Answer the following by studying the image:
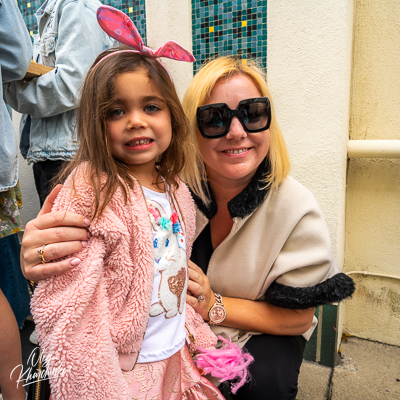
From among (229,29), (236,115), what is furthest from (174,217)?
(229,29)

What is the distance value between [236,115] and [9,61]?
1139mm

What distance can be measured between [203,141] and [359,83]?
1433 millimetres

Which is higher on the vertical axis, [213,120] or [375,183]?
[213,120]

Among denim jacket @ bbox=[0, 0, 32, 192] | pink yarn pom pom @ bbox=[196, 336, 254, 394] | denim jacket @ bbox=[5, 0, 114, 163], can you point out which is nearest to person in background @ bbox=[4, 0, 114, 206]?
denim jacket @ bbox=[5, 0, 114, 163]

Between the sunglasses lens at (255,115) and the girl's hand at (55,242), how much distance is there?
801 mm

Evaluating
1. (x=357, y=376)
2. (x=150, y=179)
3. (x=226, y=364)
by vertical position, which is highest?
(x=150, y=179)

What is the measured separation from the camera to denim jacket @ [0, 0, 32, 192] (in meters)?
1.56

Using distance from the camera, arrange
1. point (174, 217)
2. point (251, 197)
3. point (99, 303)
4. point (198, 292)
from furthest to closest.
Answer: point (251, 197), point (198, 292), point (174, 217), point (99, 303)

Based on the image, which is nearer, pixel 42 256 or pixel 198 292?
pixel 42 256

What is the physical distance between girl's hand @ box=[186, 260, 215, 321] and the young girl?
0.14 metres

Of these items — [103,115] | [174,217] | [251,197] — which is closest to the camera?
[103,115]

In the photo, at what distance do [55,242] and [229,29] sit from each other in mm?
1949

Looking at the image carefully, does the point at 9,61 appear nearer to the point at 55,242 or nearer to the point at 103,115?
the point at 103,115

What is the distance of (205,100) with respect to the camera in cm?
151
